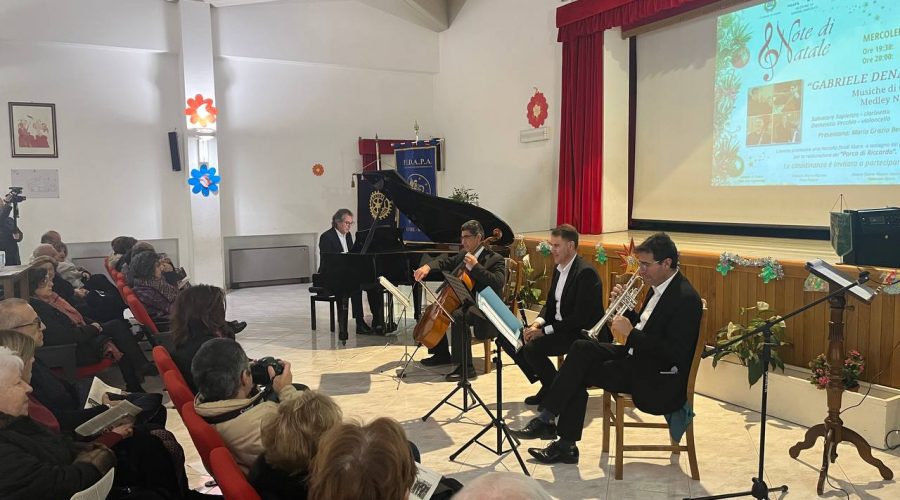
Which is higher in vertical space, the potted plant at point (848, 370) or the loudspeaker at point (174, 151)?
the loudspeaker at point (174, 151)

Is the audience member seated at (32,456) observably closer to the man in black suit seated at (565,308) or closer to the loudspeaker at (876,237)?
the man in black suit seated at (565,308)

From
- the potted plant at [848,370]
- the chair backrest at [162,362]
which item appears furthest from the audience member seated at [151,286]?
the potted plant at [848,370]

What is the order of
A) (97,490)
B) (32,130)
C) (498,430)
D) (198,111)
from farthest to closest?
(198,111), (32,130), (498,430), (97,490)

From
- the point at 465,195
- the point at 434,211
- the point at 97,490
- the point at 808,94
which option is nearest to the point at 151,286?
the point at 434,211

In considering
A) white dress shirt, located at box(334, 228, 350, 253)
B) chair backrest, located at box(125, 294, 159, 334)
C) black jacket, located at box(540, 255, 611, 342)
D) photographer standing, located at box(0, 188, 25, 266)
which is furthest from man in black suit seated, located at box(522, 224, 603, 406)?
photographer standing, located at box(0, 188, 25, 266)

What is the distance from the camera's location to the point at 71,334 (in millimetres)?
4023

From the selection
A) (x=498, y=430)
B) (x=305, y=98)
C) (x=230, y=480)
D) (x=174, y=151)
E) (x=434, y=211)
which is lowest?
(x=498, y=430)

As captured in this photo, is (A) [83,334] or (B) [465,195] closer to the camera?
(A) [83,334]

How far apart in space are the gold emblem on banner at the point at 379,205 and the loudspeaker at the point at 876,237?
7.11 m

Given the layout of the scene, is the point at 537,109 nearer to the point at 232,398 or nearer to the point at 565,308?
the point at 565,308

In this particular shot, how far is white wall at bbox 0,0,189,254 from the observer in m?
8.35

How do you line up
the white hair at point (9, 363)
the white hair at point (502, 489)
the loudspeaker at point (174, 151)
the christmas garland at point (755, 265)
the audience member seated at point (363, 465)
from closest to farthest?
the white hair at point (502, 489) → the audience member seated at point (363, 465) → the white hair at point (9, 363) → the christmas garland at point (755, 265) → the loudspeaker at point (174, 151)

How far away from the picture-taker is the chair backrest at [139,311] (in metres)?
4.44

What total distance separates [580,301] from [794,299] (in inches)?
57.9
